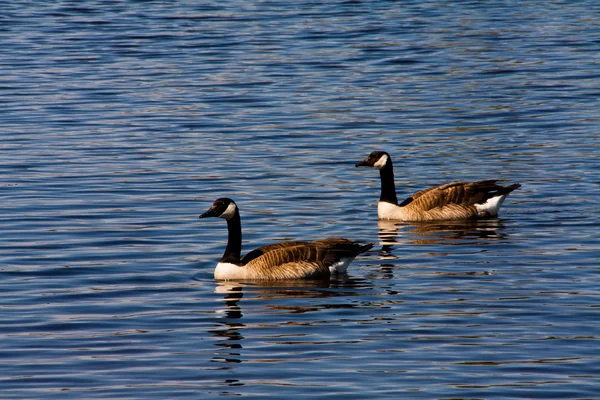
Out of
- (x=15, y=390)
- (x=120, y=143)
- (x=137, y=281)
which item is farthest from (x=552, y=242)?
(x=120, y=143)

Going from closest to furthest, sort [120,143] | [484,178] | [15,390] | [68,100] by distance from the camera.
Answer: [15,390] < [484,178] < [120,143] < [68,100]

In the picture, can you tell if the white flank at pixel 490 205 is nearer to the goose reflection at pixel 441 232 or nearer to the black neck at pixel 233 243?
the goose reflection at pixel 441 232

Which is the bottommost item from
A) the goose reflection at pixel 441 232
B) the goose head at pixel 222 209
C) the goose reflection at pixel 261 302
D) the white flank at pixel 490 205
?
the goose reflection at pixel 441 232

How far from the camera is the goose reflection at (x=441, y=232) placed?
69.2ft

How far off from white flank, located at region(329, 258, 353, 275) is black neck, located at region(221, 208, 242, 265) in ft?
4.45

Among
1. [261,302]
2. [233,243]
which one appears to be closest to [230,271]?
[233,243]

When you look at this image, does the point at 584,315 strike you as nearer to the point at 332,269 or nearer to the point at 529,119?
the point at 332,269

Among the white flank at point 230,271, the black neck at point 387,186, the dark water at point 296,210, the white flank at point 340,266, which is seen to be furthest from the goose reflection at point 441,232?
the white flank at point 230,271

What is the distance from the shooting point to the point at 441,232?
2208 centimetres

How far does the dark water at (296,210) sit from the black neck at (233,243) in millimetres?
420

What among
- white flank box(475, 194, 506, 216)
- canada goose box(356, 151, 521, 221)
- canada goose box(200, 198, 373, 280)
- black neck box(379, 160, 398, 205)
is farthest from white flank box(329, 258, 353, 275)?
white flank box(475, 194, 506, 216)

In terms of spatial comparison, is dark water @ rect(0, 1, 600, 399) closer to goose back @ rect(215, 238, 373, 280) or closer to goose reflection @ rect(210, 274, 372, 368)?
goose reflection @ rect(210, 274, 372, 368)

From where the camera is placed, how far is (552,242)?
20.3m

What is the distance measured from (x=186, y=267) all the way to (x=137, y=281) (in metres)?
1.12
